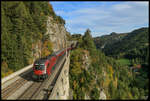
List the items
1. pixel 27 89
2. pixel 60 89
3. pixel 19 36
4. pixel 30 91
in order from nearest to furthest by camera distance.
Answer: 1. pixel 30 91
2. pixel 27 89
3. pixel 60 89
4. pixel 19 36

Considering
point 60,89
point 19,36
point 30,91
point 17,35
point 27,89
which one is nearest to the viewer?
point 30,91

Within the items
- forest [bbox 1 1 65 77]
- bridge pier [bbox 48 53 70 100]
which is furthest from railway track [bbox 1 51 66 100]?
forest [bbox 1 1 65 77]

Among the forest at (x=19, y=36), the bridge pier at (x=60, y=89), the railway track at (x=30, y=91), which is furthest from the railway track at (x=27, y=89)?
the forest at (x=19, y=36)

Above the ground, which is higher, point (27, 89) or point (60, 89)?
point (27, 89)

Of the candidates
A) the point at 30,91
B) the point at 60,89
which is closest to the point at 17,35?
the point at 60,89

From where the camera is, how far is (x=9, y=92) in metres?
17.4

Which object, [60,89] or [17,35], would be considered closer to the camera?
[60,89]

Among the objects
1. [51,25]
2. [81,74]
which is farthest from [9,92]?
[51,25]

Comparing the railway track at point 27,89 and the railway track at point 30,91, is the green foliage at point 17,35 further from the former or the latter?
the railway track at point 30,91

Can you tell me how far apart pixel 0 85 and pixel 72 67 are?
83.1ft


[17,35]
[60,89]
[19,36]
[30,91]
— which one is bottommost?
[60,89]

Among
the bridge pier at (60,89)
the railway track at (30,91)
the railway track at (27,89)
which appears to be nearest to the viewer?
the railway track at (30,91)

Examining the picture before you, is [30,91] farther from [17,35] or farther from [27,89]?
[17,35]

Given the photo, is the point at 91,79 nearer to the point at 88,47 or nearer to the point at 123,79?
the point at 88,47
